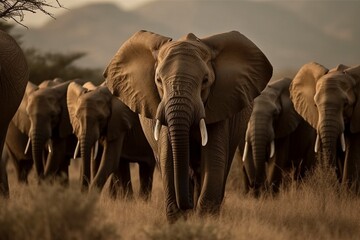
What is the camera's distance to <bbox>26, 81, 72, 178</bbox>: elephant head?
14.5 metres

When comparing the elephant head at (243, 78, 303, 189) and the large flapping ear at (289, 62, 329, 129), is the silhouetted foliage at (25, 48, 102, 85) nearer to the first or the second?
the elephant head at (243, 78, 303, 189)

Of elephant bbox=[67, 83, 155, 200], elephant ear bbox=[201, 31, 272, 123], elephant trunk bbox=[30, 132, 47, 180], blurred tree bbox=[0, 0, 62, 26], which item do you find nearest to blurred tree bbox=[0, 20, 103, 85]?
elephant trunk bbox=[30, 132, 47, 180]

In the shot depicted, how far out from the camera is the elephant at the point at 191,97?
27.9 ft

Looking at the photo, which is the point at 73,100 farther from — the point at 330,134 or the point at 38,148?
the point at 330,134

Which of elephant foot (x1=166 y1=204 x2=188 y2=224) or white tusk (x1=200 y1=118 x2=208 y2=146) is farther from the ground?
white tusk (x1=200 y1=118 x2=208 y2=146)

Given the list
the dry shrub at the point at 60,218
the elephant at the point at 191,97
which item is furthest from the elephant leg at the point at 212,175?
the dry shrub at the point at 60,218

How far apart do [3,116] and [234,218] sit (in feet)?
10.0

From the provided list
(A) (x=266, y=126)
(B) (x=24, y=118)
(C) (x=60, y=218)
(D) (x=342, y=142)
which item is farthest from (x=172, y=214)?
(B) (x=24, y=118)

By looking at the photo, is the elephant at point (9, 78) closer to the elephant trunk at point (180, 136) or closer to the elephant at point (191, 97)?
the elephant at point (191, 97)

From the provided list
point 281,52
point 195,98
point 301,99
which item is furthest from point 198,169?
point 281,52

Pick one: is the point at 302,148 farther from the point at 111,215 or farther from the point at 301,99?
the point at 111,215

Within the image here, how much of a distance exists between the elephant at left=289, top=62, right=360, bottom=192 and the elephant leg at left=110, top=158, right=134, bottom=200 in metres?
2.93

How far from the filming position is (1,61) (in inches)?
413

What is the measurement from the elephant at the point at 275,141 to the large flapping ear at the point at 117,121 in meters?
1.91
